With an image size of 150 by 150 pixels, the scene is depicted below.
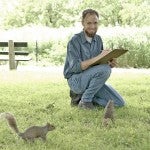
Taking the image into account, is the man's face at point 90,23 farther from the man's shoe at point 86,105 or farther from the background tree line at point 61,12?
the background tree line at point 61,12

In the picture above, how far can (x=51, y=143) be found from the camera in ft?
16.7

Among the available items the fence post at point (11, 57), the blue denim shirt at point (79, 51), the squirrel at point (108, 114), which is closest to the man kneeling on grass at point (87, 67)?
the blue denim shirt at point (79, 51)

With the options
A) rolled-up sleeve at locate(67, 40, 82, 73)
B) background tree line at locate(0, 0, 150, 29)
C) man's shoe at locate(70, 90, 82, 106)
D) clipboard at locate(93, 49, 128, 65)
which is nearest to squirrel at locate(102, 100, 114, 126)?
clipboard at locate(93, 49, 128, 65)

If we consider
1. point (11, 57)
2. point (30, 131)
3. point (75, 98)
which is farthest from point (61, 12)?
point (30, 131)

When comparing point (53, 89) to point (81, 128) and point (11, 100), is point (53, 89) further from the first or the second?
point (81, 128)

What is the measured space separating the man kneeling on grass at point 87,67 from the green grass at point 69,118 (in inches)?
8.8

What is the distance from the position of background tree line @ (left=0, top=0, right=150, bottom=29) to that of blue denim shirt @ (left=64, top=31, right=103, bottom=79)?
61.4 ft

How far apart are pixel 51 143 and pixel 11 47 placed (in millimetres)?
9975

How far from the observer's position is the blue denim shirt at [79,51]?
701cm

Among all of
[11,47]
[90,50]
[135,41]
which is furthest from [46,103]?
[135,41]

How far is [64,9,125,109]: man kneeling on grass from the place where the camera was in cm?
691

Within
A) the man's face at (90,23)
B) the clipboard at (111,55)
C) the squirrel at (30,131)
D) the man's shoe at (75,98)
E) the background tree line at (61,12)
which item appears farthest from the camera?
the background tree line at (61,12)

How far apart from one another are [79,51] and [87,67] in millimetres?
267

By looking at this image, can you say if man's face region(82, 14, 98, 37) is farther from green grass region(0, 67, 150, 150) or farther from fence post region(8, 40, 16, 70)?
fence post region(8, 40, 16, 70)
